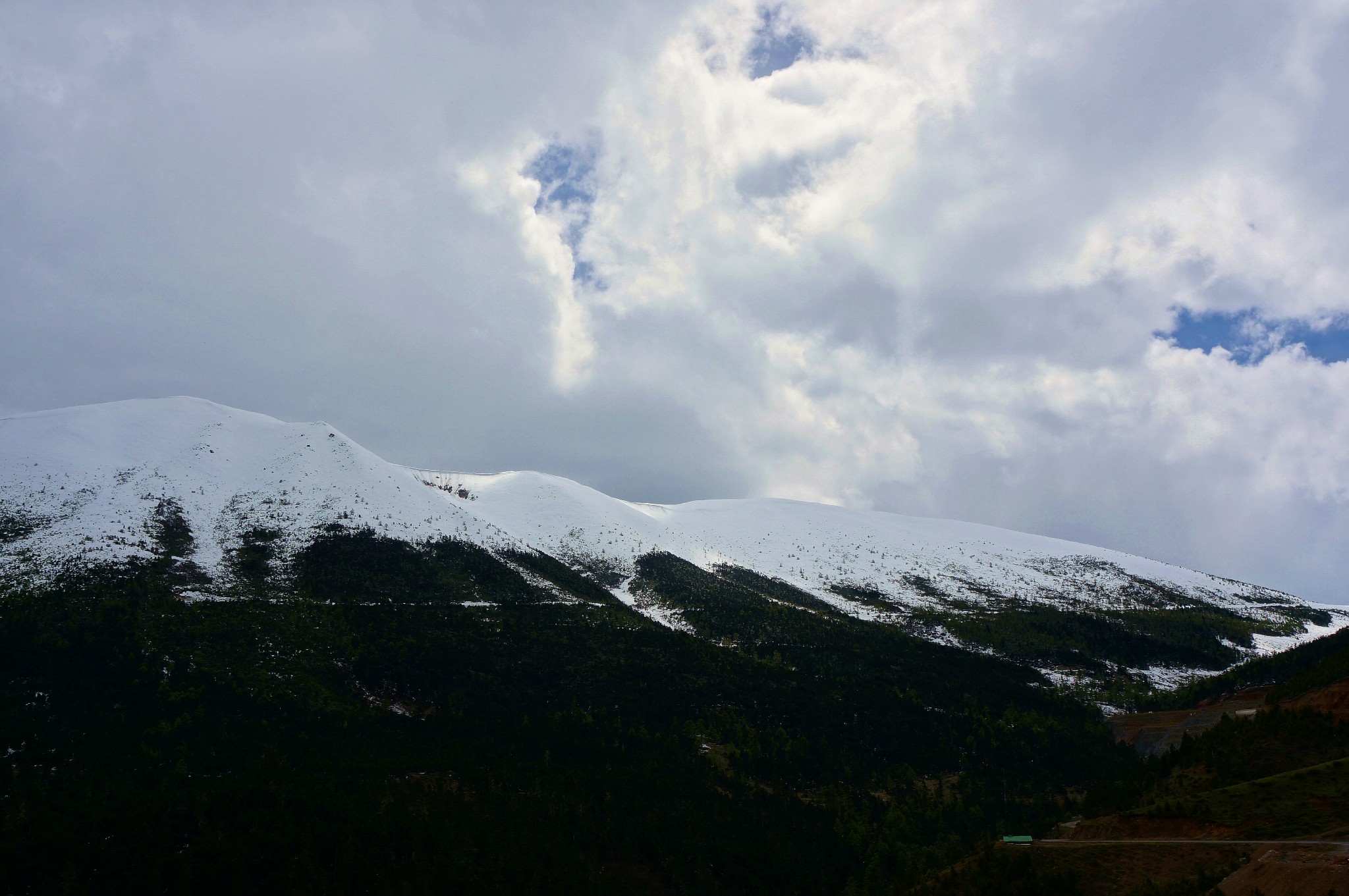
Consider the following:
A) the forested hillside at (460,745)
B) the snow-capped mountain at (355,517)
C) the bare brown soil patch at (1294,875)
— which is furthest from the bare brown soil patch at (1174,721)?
the snow-capped mountain at (355,517)

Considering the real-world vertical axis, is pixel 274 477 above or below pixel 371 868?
above

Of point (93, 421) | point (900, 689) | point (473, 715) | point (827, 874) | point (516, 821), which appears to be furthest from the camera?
point (93, 421)

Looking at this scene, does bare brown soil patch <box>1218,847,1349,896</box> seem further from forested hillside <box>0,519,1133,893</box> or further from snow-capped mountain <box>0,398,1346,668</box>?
snow-capped mountain <box>0,398,1346,668</box>

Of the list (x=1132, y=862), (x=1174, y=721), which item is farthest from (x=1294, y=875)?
(x=1174, y=721)

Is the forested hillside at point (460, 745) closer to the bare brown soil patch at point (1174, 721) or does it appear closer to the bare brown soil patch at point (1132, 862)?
the bare brown soil patch at point (1174, 721)

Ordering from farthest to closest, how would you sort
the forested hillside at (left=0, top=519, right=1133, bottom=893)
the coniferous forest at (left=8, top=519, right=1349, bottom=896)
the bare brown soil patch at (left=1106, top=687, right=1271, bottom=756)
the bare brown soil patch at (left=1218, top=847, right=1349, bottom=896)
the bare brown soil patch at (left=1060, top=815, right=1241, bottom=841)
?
the bare brown soil patch at (left=1106, top=687, right=1271, bottom=756) → the forested hillside at (left=0, top=519, right=1133, bottom=893) → the coniferous forest at (left=8, top=519, right=1349, bottom=896) → the bare brown soil patch at (left=1060, top=815, right=1241, bottom=841) → the bare brown soil patch at (left=1218, top=847, right=1349, bottom=896)

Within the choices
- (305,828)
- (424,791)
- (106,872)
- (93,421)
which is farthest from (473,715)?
(93,421)

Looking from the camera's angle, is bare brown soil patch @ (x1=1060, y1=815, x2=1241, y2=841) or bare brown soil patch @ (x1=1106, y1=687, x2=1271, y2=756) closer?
bare brown soil patch @ (x1=1060, y1=815, x2=1241, y2=841)

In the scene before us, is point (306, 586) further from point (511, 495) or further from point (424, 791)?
point (511, 495)

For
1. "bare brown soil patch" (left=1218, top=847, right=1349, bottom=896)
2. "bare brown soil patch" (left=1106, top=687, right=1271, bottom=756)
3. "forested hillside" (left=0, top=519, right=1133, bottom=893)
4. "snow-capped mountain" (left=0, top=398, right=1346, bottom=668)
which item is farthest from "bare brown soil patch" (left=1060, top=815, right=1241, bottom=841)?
"snow-capped mountain" (left=0, top=398, right=1346, bottom=668)
